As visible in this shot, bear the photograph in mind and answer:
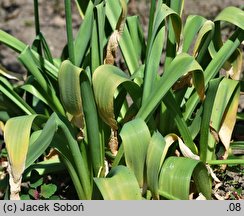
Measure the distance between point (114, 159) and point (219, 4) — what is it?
5.62 ft

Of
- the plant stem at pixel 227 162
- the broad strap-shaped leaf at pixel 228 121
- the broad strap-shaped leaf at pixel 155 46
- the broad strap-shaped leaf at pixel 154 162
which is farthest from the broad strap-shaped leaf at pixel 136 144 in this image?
the broad strap-shaped leaf at pixel 228 121

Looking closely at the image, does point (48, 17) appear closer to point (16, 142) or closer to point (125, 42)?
point (125, 42)

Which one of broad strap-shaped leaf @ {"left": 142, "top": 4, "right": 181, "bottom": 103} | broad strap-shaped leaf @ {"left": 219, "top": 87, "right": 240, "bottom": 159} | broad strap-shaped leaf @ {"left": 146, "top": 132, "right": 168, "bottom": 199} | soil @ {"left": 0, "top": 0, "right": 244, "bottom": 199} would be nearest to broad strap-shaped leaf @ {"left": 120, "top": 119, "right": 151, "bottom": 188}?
broad strap-shaped leaf @ {"left": 146, "top": 132, "right": 168, "bottom": 199}

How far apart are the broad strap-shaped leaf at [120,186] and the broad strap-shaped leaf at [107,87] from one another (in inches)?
7.7

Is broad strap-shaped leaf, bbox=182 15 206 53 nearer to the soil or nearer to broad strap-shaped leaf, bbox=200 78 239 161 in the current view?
broad strap-shaped leaf, bbox=200 78 239 161

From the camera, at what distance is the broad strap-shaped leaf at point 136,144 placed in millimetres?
2229

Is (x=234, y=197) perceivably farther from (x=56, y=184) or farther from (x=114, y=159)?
(x=56, y=184)

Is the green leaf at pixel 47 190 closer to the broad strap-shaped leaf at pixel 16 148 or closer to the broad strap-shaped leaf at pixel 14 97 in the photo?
the broad strap-shaped leaf at pixel 16 148

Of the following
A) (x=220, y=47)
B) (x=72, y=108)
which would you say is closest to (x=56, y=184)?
(x=72, y=108)

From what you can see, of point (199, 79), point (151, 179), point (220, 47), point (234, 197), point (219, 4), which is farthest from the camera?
point (219, 4)

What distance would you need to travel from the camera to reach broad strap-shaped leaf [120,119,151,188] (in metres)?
2.23

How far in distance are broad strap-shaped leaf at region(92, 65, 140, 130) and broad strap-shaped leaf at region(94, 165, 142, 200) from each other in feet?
0.65

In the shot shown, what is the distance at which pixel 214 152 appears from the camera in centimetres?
262

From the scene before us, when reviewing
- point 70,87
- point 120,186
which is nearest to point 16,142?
point 70,87
